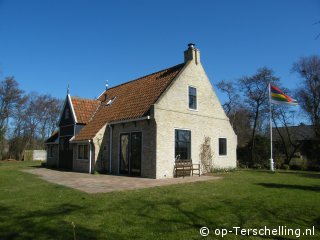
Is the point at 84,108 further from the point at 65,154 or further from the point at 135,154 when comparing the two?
the point at 135,154

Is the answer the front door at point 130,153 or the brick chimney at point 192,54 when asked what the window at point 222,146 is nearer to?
the brick chimney at point 192,54

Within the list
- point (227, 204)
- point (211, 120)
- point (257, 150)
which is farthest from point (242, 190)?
point (257, 150)

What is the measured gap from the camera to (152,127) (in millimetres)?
18766

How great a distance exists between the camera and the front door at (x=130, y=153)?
64.3ft

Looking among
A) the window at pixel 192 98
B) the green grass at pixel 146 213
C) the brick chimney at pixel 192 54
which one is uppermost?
the brick chimney at pixel 192 54

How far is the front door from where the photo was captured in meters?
19.6

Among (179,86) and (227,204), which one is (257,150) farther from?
(227,204)

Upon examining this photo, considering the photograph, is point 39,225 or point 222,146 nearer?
point 39,225

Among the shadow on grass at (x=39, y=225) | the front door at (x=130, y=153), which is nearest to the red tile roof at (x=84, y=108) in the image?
the front door at (x=130, y=153)

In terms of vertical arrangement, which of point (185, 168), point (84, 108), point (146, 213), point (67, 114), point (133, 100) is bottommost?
point (146, 213)

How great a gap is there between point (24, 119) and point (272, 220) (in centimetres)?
→ 5512

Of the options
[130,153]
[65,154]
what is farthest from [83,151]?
[130,153]

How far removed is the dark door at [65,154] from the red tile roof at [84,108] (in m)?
2.07

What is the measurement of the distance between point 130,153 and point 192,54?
27.8 ft
